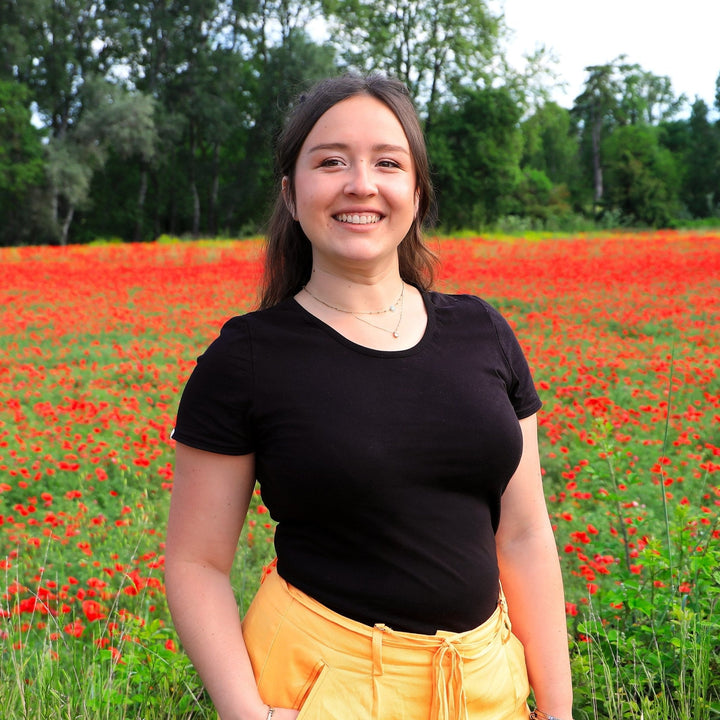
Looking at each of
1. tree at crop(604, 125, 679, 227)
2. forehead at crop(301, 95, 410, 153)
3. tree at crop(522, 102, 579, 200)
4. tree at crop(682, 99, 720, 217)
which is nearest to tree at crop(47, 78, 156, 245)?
tree at crop(604, 125, 679, 227)

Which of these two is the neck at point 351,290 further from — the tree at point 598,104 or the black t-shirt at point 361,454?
the tree at point 598,104

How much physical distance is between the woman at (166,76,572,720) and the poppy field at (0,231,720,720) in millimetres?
540

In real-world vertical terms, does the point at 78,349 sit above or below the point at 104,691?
below

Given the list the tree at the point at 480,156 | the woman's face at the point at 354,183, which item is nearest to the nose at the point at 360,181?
the woman's face at the point at 354,183

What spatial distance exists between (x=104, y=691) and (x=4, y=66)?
41.8 meters

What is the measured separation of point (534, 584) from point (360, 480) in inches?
21.8

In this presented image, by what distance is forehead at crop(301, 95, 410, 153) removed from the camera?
65.4 inches

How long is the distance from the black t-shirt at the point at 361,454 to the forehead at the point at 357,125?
0.39 meters

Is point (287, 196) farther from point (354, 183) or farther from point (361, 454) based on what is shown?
point (361, 454)

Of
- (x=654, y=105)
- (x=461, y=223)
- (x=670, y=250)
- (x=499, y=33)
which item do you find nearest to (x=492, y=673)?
(x=670, y=250)

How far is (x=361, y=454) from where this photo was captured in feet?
4.95

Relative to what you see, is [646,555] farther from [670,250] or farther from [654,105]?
[654,105]

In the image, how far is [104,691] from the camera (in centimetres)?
228

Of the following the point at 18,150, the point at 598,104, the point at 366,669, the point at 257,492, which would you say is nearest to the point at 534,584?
the point at 366,669
